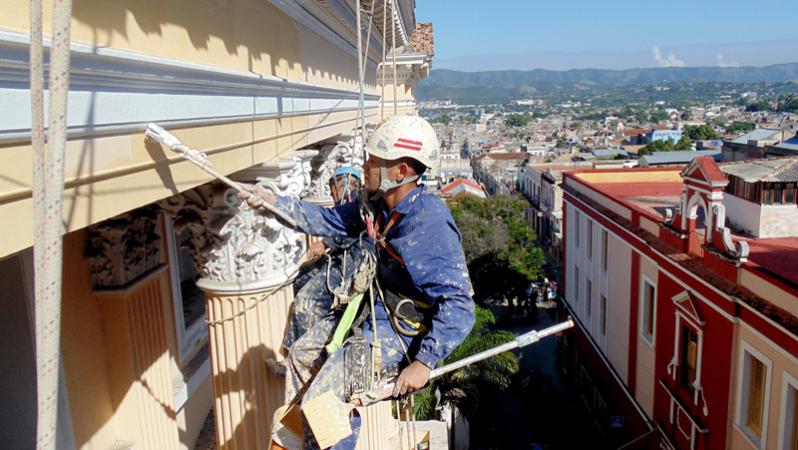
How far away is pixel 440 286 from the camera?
3.49 meters

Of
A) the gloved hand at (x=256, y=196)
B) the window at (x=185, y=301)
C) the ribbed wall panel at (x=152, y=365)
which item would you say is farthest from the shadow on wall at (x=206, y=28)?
the ribbed wall panel at (x=152, y=365)

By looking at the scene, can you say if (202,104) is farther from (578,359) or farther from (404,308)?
(578,359)

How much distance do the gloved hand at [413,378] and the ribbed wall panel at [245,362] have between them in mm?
1743

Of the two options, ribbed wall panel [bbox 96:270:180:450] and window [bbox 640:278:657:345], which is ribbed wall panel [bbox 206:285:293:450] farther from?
window [bbox 640:278:657:345]

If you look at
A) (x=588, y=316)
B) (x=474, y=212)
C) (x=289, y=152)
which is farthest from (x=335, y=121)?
(x=474, y=212)

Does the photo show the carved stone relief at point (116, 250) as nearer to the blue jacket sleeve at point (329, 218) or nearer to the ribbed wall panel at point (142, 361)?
the ribbed wall panel at point (142, 361)

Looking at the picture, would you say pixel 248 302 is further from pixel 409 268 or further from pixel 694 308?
pixel 694 308

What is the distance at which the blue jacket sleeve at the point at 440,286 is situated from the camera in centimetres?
347

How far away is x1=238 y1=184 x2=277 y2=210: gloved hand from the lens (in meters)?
3.91

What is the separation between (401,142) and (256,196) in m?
0.94

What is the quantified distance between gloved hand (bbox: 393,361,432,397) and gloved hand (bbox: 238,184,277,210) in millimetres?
1300

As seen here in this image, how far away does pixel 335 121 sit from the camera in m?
8.63

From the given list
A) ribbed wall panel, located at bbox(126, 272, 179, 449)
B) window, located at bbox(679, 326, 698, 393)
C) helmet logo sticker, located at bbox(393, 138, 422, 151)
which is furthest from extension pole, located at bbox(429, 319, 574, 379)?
window, located at bbox(679, 326, 698, 393)

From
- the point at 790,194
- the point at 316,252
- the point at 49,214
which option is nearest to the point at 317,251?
the point at 316,252
